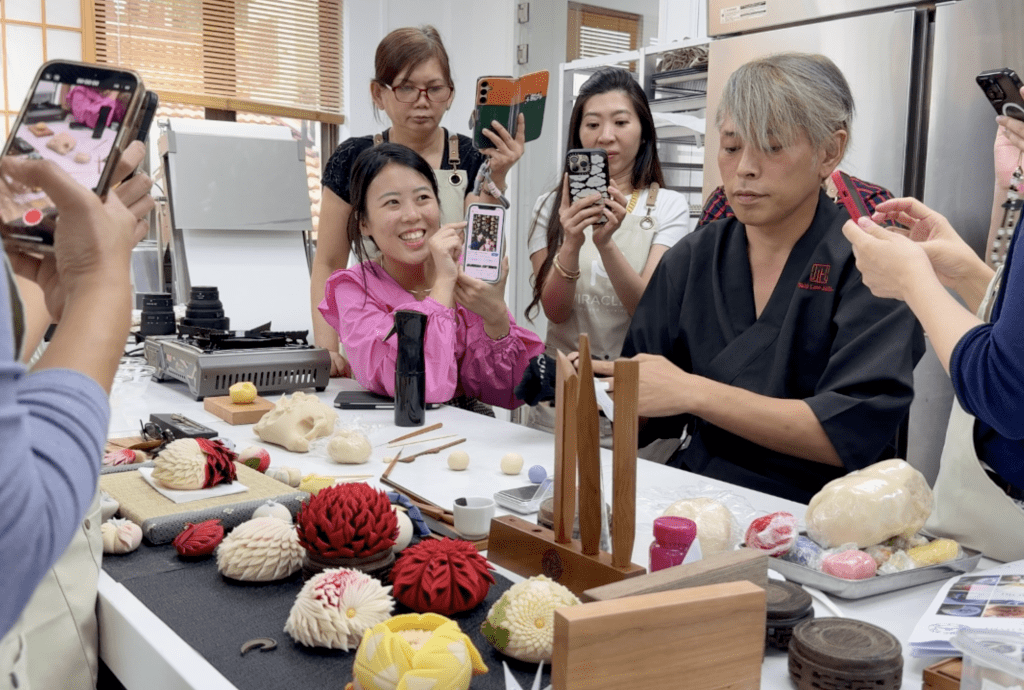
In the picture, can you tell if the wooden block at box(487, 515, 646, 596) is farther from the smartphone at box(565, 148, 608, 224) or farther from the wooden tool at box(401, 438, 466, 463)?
the smartphone at box(565, 148, 608, 224)

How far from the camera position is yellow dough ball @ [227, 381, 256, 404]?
181 centimetres

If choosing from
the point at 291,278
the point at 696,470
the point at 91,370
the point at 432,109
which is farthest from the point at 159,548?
the point at 291,278

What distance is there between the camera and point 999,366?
3.10 feet

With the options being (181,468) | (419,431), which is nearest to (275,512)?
(181,468)

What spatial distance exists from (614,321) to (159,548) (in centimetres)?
142

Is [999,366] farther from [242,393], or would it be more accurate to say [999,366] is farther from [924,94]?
[924,94]

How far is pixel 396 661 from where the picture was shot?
2.34 feet

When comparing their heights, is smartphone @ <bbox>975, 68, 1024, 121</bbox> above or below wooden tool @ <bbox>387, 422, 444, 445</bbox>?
above

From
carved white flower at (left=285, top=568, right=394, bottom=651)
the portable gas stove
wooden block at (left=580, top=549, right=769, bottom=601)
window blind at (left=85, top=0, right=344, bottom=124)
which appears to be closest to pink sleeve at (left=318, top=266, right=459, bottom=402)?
the portable gas stove

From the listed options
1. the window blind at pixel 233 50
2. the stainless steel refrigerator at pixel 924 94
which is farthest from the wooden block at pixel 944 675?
the window blind at pixel 233 50

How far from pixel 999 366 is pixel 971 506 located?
191 mm

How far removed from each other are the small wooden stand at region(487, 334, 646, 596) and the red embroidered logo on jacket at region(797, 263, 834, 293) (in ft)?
2.47

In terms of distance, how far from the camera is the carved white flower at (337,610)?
0.82 m

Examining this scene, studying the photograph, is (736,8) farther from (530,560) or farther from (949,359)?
(530,560)
